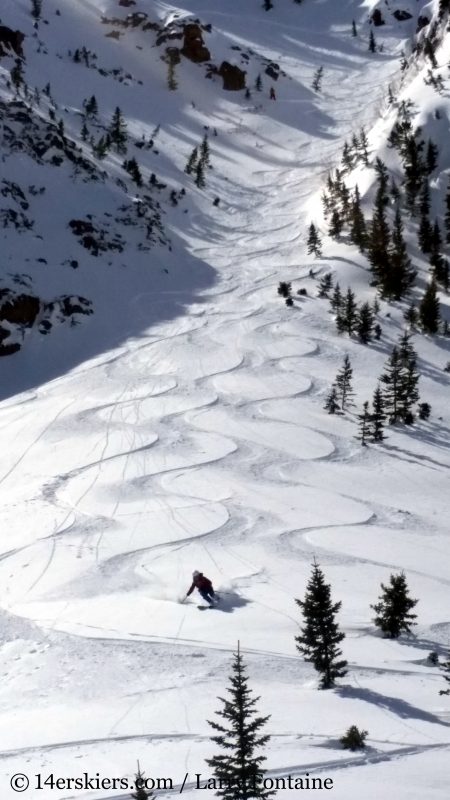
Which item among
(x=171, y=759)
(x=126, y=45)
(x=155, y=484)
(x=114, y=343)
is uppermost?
(x=126, y=45)

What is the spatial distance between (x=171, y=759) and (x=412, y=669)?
4600 mm

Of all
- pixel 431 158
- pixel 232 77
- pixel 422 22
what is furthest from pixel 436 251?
pixel 422 22

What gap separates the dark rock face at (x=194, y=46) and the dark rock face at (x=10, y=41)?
21758mm

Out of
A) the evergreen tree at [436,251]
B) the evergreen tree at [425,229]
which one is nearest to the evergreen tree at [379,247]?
the evergreen tree at [425,229]

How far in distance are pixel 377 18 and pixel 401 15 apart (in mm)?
3611

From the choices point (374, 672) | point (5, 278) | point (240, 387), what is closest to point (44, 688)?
point (374, 672)

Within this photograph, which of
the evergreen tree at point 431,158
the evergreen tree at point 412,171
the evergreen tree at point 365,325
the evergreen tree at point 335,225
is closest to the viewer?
the evergreen tree at point 365,325

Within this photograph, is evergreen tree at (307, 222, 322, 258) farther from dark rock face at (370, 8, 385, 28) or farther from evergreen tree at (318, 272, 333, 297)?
dark rock face at (370, 8, 385, 28)

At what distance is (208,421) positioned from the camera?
2745cm

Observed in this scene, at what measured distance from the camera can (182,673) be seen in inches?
477

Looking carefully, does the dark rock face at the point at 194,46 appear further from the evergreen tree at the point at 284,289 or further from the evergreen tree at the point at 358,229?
the evergreen tree at the point at 284,289

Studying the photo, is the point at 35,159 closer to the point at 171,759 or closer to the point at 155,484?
the point at 155,484

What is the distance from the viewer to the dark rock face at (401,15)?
365 ft

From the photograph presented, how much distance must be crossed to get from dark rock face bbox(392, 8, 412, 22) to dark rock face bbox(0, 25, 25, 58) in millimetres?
62293
